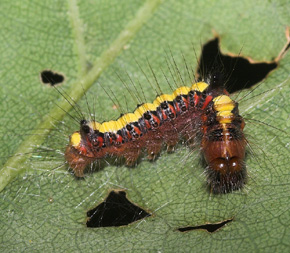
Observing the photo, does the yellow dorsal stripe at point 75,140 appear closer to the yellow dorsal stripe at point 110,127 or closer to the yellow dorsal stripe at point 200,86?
the yellow dorsal stripe at point 110,127

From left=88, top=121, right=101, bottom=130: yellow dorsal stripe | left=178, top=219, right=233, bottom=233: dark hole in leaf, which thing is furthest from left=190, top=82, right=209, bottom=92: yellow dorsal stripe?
left=178, top=219, right=233, bottom=233: dark hole in leaf

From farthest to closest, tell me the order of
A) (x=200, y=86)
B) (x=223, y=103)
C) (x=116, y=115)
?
(x=116, y=115), (x=200, y=86), (x=223, y=103)

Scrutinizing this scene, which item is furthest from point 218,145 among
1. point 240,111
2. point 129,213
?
point 129,213

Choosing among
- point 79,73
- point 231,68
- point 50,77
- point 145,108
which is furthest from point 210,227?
point 50,77

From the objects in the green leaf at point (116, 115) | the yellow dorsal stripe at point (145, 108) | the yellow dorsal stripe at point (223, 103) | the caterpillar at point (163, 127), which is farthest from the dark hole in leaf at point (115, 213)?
the yellow dorsal stripe at point (223, 103)

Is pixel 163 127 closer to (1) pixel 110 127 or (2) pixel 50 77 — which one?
(1) pixel 110 127

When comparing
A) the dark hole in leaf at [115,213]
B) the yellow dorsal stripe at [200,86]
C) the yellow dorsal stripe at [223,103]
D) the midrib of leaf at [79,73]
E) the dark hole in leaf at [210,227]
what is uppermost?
the midrib of leaf at [79,73]

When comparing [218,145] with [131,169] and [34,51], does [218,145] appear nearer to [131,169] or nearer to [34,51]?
[131,169]
